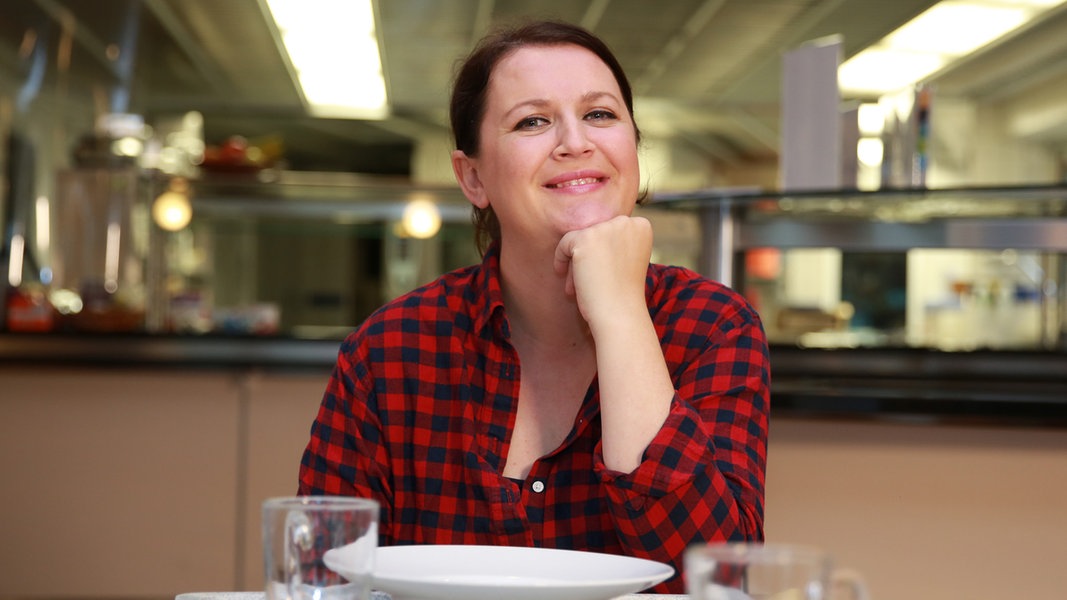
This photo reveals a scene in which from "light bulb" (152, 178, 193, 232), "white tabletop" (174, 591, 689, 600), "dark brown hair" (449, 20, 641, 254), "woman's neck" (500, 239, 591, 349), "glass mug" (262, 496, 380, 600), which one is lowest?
"white tabletop" (174, 591, 689, 600)

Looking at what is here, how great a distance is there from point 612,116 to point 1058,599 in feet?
4.41

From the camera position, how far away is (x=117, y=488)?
2.98 metres

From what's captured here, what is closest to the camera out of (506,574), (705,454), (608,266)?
(506,574)

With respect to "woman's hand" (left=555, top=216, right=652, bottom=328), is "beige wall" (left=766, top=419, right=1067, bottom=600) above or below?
below

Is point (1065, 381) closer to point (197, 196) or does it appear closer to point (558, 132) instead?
point (558, 132)

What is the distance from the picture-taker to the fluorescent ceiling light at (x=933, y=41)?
6.03 metres

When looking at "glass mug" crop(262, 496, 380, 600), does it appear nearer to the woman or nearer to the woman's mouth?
the woman

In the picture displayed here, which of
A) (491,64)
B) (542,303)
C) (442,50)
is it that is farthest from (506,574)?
(442,50)

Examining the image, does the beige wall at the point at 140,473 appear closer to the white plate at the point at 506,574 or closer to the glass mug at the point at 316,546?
the white plate at the point at 506,574

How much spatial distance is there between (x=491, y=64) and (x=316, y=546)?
0.91 metres

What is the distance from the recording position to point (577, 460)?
130 centimetres

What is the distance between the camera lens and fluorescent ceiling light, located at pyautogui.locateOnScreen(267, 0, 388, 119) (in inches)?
236

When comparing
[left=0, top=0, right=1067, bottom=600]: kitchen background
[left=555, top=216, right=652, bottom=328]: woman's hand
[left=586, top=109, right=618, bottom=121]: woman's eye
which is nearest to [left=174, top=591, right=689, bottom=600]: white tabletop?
[left=555, top=216, right=652, bottom=328]: woman's hand

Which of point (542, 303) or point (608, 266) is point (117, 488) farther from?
point (608, 266)
